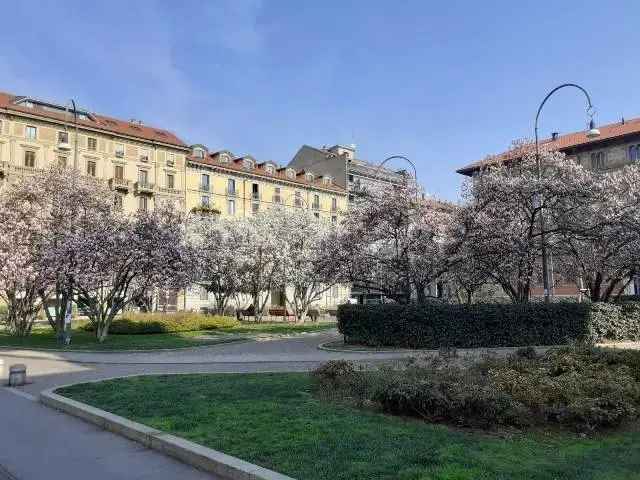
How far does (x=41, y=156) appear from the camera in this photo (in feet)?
167

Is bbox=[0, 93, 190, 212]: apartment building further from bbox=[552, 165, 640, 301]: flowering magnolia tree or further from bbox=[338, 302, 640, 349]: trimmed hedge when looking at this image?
bbox=[552, 165, 640, 301]: flowering magnolia tree

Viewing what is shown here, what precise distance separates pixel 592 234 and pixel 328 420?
1825 cm

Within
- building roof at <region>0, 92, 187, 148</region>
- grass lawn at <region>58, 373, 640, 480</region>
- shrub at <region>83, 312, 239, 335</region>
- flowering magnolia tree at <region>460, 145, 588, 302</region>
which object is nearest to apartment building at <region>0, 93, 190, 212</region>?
building roof at <region>0, 92, 187, 148</region>

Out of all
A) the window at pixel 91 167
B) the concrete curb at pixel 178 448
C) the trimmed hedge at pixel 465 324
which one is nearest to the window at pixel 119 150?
the window at pixel 91 167

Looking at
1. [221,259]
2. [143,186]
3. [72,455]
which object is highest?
[143,186]

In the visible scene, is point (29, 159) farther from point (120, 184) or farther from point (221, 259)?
point (221, 259)

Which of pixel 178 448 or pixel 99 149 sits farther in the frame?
pixel 99 149

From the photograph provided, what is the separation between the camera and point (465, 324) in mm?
18844

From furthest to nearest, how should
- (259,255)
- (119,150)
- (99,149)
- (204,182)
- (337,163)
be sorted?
(337,163) < (204,182) < (119,150) < (99,149) < (259,255)

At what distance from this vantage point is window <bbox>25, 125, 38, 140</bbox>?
1977 inches

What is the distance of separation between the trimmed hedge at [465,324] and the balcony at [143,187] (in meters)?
40.5

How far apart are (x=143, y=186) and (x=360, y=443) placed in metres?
53.5

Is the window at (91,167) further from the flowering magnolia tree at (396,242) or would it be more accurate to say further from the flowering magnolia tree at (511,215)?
the flowering magnolia tree at (511,215)

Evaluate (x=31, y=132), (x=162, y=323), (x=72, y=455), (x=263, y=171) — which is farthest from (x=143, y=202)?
(x=72, y=455)
